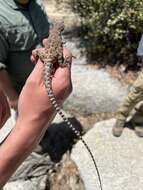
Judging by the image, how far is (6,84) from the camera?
16.0ft

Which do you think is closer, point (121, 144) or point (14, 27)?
point (14, 27)

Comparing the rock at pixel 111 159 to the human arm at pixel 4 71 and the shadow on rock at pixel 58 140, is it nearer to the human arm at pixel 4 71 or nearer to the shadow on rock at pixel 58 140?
the shadow on rock at pixel 58 140

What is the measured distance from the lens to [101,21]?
7.29m

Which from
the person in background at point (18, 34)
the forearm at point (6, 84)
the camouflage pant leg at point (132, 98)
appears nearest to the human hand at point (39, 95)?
the person in background at point (18, 34)

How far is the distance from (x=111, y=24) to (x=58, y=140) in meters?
1.75

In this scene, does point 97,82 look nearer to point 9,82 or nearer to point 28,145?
point 9,82

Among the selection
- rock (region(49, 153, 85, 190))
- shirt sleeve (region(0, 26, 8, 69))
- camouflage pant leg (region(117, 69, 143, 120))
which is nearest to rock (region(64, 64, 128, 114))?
camouflage pant leg (region(117, 69, 143, 120))

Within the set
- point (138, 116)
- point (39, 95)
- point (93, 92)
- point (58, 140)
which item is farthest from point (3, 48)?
point (39, 95)

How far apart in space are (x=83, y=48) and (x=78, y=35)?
0.39 metres

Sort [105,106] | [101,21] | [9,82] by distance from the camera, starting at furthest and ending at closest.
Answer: [101,21]
[105,106]
[9,82]

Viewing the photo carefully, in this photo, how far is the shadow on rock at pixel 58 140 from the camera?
20.1ft

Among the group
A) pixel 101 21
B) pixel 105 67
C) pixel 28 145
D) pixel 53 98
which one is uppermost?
pixel 53 98

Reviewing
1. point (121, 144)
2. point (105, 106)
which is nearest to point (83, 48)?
point (105, 106)

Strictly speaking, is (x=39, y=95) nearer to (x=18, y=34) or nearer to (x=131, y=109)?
(x=18, y=34)
